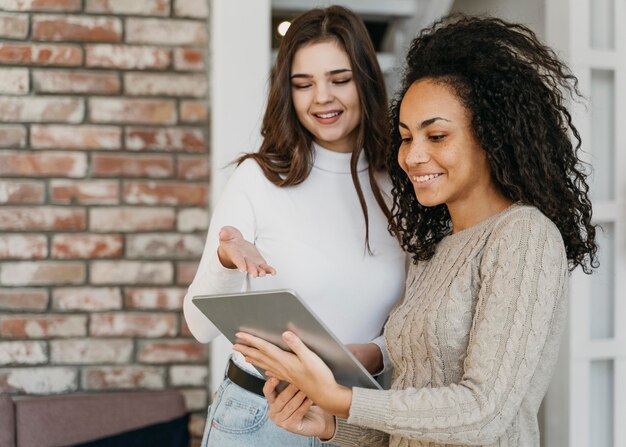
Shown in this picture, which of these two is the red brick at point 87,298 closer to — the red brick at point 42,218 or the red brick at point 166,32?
the red brick at point 42,218

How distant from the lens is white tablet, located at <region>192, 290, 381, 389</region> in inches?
46.0

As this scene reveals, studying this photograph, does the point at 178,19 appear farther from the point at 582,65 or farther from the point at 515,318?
the point at 515,318

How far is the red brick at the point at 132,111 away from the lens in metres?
2.35

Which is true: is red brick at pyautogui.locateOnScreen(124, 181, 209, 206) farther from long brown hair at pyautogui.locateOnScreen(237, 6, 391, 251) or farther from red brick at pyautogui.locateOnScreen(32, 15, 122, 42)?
long brown hair at pyautogui.locateOnScreen(237, 6, 391, 251)

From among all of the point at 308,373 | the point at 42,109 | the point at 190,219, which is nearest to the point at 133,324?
the point at 190,219

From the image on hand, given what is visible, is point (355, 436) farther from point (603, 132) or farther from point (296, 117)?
point (603, 132)

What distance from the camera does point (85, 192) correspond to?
7.71 feet

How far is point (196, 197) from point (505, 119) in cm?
133

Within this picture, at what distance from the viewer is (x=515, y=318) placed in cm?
114

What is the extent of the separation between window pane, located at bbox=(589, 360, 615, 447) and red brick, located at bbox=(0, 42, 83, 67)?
169 cm

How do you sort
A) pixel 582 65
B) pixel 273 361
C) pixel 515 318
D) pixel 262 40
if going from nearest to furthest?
pixel 515 318, pixel 273 361, pixel 582 65, pixel 262 40

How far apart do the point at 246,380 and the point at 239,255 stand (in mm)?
376

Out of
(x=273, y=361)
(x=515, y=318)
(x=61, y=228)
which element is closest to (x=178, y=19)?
(x=61, y=228)

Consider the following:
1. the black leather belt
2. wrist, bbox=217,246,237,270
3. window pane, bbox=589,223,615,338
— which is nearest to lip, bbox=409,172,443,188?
wrist, bbox=217,246,237,270
